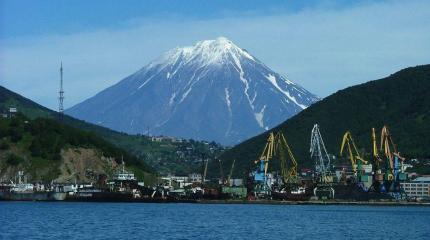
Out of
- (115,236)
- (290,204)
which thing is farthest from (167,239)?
(290,204)

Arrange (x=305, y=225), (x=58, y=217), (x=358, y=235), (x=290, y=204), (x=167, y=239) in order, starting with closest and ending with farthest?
(x=167, y=239), (x=358, y=235), (x=305, y=225), (x=58, y=217), (x=290, y=204)

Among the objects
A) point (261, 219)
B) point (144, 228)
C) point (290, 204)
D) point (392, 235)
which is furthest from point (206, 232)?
point (290, 204)

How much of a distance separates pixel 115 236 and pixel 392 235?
84.0ft

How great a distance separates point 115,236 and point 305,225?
28709mm

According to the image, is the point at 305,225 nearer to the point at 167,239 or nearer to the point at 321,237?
the point at 321,237

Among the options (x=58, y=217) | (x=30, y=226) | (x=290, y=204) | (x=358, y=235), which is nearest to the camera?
(x=358, y=235)

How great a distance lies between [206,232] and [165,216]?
112 feet

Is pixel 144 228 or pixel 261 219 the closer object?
pixel 144 228

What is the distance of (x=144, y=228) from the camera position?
103500mm

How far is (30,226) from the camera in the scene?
342ft

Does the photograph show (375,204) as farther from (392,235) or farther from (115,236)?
(115,236)

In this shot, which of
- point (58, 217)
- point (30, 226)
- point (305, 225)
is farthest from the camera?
point (58, 217)

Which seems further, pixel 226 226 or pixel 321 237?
pixel 226 226

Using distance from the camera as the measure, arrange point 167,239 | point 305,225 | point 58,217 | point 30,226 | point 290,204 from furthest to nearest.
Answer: point 290,204
point 58,217
point 305,225
point 30,226
point 167,239
